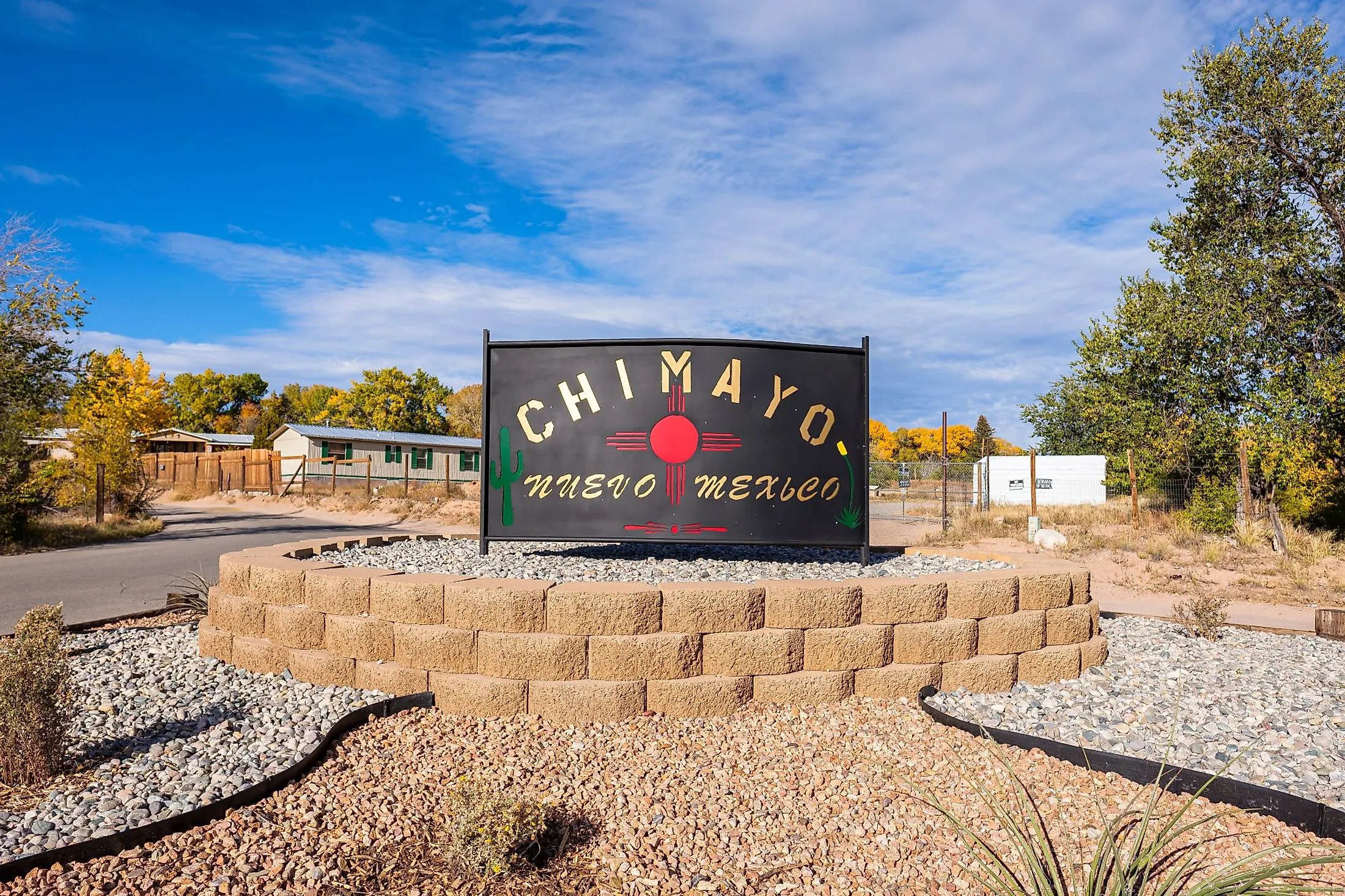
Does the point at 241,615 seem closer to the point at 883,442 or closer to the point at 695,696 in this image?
the point at 695,696

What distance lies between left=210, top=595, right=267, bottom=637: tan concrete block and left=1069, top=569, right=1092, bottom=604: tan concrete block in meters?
6.37

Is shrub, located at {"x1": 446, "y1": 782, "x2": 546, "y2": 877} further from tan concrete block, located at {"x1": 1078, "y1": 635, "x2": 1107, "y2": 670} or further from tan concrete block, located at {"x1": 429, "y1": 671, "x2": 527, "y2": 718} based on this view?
tan concrete block, located at {"x1": 1078, "y1": 635, "x2": 1107, "y2": 670}

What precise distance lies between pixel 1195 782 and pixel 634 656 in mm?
3193

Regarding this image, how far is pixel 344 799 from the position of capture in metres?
3.58

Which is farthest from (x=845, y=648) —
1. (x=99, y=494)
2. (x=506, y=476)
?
(x=99, y=494)

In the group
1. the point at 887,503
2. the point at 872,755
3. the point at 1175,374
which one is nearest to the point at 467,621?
the point at 872,755

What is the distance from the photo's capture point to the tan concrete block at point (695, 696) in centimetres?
463

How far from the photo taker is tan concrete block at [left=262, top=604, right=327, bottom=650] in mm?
5078

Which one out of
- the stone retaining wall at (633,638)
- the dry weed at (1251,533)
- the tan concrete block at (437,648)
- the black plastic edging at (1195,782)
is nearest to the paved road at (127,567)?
the stone retaining wall at (633,638)

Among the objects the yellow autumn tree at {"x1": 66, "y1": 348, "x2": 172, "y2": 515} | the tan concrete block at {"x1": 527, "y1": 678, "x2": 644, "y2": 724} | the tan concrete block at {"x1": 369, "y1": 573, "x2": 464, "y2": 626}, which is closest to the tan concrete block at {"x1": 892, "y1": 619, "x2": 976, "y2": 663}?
the tan concrete block at {"x1": 527, "y1": 678, "x2": 644, "y2": 724}

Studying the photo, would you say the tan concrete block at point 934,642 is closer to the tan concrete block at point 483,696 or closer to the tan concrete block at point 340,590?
the tan concrete block at point 483,696

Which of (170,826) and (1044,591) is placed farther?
(1044,591)

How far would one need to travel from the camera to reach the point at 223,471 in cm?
3591

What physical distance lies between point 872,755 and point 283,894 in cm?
309
